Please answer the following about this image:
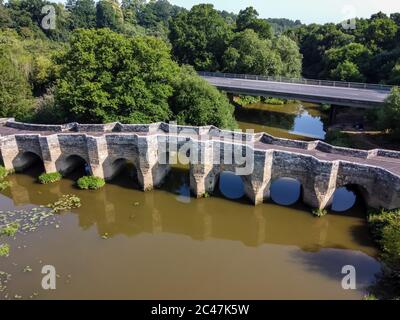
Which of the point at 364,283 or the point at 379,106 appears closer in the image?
the point at 364,283

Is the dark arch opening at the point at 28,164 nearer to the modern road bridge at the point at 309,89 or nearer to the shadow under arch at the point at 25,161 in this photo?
the shadow under arch at the point at 25,161

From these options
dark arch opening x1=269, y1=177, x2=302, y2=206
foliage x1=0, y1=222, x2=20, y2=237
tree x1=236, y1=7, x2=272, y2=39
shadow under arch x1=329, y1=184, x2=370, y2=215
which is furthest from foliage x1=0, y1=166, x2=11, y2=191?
tree x1=236, y1=7, x2=272, y2=39

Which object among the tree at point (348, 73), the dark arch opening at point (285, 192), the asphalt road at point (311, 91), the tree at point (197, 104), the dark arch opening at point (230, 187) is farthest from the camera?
the tree at point (348, 73)

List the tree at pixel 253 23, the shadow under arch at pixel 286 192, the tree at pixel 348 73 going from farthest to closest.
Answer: the tree at pixel 253 23 → the tree at pixel 348 73 → the shadow under arch at pixel 286 192

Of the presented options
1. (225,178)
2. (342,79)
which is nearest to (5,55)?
(225,178)

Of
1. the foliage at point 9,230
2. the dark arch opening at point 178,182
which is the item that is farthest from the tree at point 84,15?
the foliage at point 9,230
